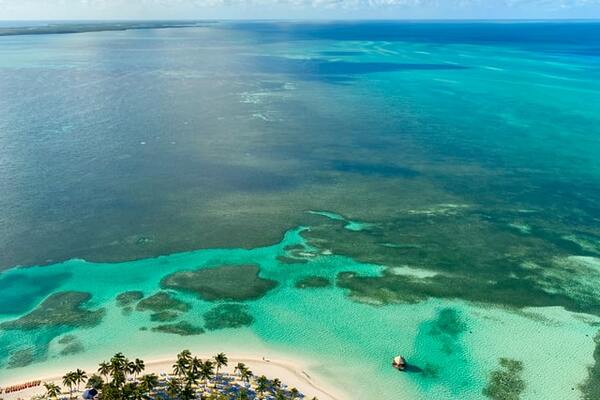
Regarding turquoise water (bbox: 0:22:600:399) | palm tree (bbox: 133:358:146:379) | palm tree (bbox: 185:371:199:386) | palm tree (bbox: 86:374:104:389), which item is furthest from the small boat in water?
palm tree (bbox: 86:374:104:389)

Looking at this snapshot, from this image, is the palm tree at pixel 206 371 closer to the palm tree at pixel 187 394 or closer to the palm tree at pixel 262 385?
the palm tree at pixel 187 394

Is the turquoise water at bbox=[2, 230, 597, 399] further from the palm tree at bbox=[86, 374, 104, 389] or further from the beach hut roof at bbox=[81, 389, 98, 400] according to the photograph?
the beach hut roof at bbox=[81, 389, 98, 400]

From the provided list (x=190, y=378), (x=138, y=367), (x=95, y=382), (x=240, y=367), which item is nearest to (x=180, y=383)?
(x=190, y=378)

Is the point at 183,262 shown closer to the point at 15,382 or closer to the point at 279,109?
the point at 15,382

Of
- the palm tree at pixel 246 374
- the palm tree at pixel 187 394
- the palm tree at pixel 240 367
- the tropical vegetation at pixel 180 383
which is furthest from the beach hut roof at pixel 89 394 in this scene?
the palm tree at pixel 246 374

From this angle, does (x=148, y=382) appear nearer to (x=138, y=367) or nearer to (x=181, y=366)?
(x=138, y=367)

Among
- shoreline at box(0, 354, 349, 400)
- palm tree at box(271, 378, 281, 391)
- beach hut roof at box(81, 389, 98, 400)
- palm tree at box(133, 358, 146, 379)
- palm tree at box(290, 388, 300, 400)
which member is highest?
palm tree at box(133, 358, 146, 379)
